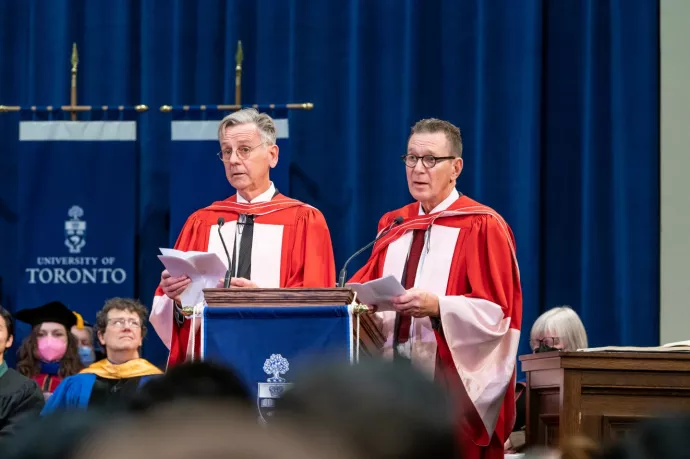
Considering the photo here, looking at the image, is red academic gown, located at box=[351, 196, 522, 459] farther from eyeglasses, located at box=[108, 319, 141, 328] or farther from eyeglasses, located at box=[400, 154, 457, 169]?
eyeglasses, located at box=[108, 319, 141, 328]

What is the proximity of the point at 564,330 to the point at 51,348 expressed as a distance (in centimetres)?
304

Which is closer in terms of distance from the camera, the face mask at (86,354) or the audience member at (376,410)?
the audience member at (376,410)

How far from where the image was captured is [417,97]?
751 cm

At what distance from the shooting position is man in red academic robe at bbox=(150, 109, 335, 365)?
4.98 meters

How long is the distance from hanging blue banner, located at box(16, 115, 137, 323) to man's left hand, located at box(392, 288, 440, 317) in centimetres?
326

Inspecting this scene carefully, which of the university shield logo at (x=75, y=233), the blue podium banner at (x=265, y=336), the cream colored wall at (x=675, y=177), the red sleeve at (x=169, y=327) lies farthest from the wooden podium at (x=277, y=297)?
the cream colored wall at (x=675, y=177)

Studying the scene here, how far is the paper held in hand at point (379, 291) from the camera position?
158 inches

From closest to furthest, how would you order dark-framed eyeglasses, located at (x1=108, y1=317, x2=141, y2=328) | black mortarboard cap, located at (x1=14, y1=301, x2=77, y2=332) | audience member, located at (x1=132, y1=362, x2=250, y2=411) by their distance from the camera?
audience member, located at (x1=132, y1=362, x2=250, y2=411), dark-framed eyeglasses, located at (x1=108, y1=317, x2=141, y2=328), black mortarboard cap, located at (x1=14, y1=301, x2=77, y2=332)

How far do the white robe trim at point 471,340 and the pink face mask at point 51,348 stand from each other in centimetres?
271

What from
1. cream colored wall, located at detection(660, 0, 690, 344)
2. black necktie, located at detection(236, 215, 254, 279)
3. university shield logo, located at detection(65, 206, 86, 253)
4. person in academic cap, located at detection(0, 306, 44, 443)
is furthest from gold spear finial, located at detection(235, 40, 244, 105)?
cream colored wall, located at detection(660, 0, 690, 344)

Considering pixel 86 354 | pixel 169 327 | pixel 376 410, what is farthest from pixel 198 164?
pixel 376 410

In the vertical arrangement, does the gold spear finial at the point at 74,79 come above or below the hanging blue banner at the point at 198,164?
above

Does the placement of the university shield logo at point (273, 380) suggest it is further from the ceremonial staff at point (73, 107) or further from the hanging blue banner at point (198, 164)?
the ceremonial staff at point (73, 107)

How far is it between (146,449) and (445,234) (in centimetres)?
408
